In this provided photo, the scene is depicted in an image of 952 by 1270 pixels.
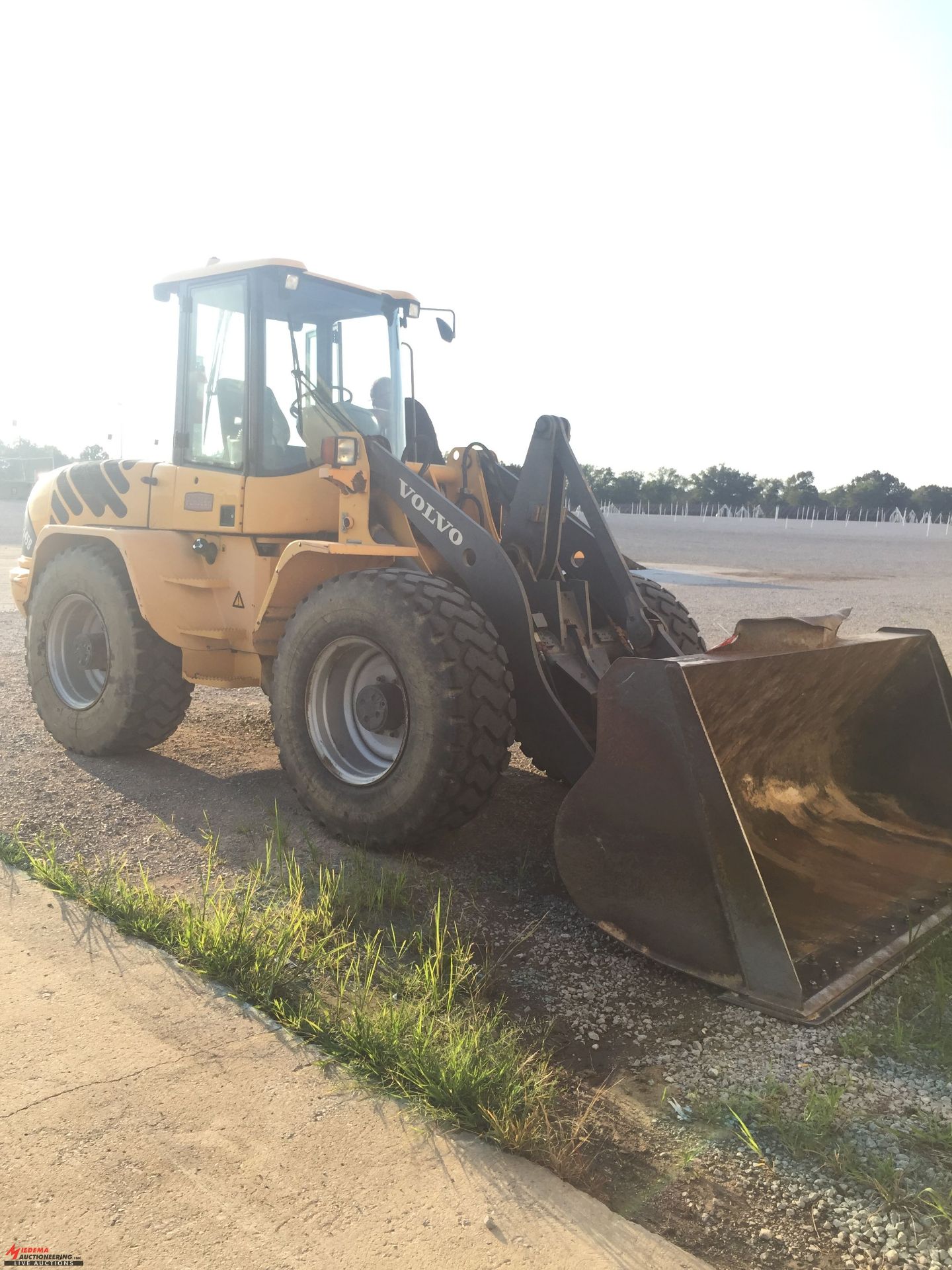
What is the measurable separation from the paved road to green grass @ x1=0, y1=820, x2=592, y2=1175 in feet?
0.34

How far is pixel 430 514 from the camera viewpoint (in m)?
5.06

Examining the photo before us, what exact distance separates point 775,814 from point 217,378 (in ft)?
12.6

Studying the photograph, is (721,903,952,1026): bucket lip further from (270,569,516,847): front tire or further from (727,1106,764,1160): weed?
(270,569,516,847): front tire

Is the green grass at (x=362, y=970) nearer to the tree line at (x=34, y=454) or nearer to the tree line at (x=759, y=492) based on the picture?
the tree line at (x=34, y=454)

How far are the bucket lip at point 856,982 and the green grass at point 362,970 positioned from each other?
71 centimetres

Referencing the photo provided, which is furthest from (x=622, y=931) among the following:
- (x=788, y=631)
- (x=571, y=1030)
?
(x=788, y=631)

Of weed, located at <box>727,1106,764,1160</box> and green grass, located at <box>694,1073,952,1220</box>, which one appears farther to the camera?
weed, located at <box>727,1106,764,1160</box>

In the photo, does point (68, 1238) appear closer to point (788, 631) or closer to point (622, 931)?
point (622, 931)

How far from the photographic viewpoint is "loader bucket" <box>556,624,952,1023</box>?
348 cm

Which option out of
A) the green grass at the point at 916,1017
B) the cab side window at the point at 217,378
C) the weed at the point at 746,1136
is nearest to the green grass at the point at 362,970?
the weed at the point at 746,1136

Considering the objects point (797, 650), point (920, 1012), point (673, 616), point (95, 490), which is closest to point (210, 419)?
point (95, 490)

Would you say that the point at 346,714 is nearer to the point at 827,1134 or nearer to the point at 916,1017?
the point at 916,1017

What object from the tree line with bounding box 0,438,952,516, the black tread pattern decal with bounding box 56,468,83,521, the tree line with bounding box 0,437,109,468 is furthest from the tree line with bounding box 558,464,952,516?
the black tread pattern decal with bounding box 56,468,83,521

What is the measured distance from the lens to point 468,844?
4.98 m
